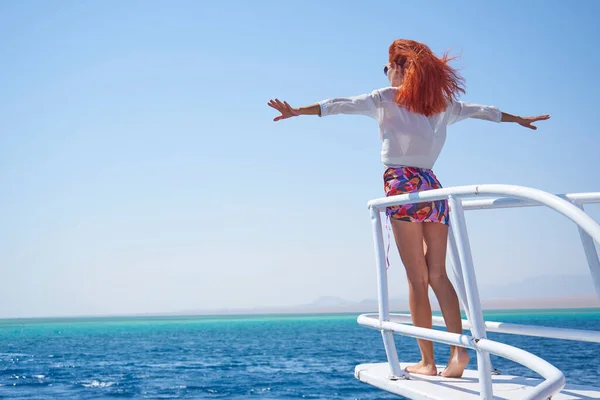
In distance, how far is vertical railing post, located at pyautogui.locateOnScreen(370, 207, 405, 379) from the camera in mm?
3922

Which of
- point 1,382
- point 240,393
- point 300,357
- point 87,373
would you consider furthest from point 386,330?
point 300,357

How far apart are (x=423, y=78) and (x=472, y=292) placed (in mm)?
1637

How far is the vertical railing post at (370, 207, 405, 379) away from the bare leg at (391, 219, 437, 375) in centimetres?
16

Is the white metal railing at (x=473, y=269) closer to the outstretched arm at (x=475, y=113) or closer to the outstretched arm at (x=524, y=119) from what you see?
the outstretched arm at (x=475, y=113)

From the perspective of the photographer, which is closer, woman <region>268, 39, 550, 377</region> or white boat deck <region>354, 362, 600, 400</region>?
white boat deck <region>354, 362, 600, 400</region>

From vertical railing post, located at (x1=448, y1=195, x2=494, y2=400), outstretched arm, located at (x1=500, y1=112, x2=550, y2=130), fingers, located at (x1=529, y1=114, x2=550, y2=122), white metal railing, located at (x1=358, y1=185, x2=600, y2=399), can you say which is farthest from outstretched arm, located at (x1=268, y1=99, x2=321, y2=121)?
fingers, located at (x1=529, y1=114, x2=550, y2=122)

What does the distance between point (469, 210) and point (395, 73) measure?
40.5 inches

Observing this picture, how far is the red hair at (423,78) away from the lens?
4211 millimetres

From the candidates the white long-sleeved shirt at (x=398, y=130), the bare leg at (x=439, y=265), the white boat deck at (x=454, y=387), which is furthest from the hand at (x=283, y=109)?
the white boat deck at (x=454, y=387)

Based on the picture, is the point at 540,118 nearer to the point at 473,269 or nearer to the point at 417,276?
the point at 417,276

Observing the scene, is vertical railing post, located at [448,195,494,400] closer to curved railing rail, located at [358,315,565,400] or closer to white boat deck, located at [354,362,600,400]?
curved railing rail, located at [358,315,565,400]

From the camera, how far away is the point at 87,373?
2159 inches

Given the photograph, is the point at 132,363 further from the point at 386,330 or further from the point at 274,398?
the point at 386,330

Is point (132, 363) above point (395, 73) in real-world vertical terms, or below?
below
